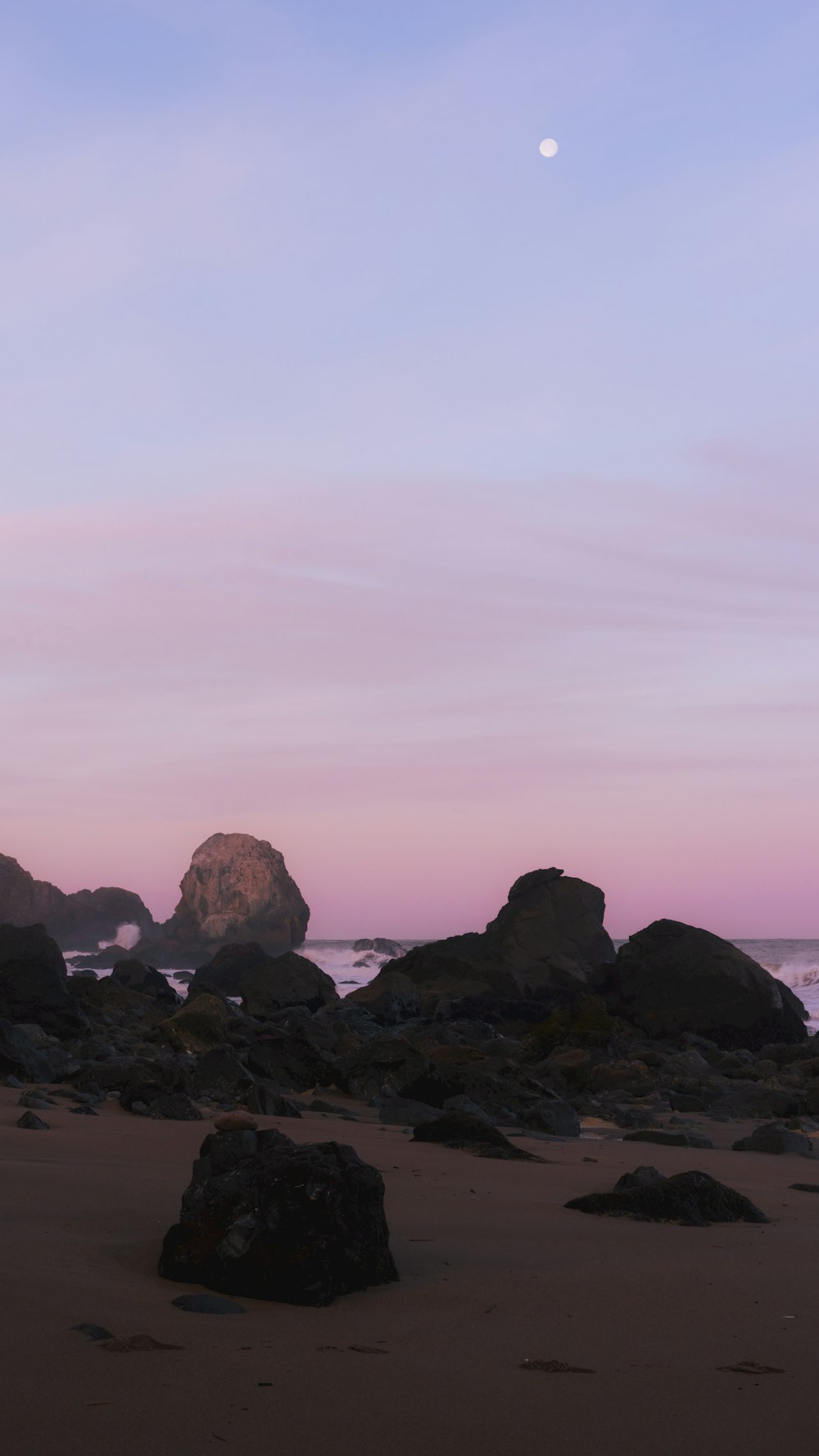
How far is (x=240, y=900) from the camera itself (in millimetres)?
110438

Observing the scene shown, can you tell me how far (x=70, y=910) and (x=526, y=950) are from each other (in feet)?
315

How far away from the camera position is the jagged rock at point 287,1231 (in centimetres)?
389

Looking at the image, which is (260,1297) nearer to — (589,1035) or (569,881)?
(589,1035)

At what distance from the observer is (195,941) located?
114m

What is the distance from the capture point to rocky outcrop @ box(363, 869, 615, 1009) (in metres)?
31.8

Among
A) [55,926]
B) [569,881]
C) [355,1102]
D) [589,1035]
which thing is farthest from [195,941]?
[355,1102]

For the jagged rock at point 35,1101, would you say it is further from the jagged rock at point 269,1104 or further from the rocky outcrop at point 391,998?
the rocky outcrop at point 391,998

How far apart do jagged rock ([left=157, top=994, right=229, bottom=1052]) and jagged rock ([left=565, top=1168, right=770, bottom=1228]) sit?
10297 mm

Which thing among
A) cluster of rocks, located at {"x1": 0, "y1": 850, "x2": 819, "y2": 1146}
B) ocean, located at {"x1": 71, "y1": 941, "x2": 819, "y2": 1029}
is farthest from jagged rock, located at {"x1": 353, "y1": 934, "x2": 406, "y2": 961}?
cluster of rocks, located at {"x1": 0, "y1": 850, "x2": 819, "y2": 1146}

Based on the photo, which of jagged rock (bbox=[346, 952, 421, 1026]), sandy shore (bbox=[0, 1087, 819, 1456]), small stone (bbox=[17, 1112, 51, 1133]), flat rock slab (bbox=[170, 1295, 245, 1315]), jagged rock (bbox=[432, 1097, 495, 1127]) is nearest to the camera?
sandy shore (bbox=[0, 1087, 819, 1456])

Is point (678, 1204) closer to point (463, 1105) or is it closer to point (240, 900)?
point (463, 1105)

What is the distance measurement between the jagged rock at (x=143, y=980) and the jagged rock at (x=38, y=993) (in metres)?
11.3

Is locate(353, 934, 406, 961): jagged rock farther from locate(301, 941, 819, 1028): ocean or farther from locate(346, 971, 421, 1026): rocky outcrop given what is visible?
locate(346, 971, 421, 1026): rocky outcrop

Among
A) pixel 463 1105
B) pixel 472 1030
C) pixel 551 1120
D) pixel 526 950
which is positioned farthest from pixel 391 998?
pixel 551 1120
